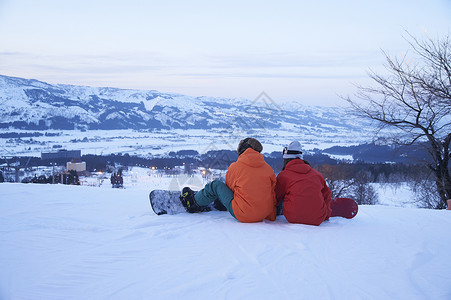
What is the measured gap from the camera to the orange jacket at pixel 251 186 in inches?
138

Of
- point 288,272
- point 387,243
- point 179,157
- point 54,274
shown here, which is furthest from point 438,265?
point 179,157

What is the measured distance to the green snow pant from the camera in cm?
373

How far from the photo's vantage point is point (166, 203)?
13.7 ft

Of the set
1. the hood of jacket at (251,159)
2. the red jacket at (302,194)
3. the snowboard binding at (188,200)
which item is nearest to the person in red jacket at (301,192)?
the red jacket at (302,194)

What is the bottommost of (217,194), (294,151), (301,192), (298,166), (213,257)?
(213,257)

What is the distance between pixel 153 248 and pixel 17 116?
148 m

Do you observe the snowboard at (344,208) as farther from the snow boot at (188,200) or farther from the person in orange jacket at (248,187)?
the snow boot at (188,200)

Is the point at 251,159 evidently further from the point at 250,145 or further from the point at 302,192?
the point at 302,192

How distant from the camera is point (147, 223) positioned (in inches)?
144

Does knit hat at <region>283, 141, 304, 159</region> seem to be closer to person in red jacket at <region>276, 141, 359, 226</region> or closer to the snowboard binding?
person in red jacket at <region>276, 141, 359, 226</region>

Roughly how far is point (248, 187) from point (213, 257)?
1.08 metres

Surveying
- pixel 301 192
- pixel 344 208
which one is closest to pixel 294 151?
pixel 301 192

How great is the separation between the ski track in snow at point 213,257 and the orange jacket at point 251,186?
165 mm

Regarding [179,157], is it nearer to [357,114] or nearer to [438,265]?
[357,114]
